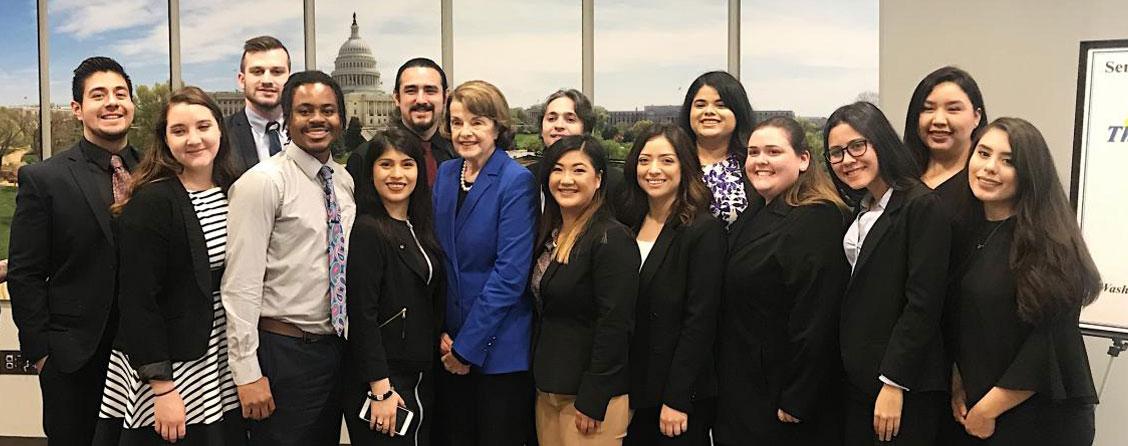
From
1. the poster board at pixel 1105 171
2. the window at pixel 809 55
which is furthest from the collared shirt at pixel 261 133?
the poster board at pixel 1105 171

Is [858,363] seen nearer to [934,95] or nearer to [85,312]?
[934,95]

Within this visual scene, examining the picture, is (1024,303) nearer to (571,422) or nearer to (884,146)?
(884,146)

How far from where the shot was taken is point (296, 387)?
2.48 meters

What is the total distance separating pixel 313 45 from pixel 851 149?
11.5 feet

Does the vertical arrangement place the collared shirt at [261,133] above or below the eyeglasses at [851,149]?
above

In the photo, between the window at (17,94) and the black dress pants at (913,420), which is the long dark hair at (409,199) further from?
the window at (17,94)

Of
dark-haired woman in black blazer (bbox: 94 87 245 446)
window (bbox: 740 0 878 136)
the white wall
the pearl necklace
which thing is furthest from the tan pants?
window (bbox: 740 0 878 136)

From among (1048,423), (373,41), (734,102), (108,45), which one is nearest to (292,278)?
(734,102)

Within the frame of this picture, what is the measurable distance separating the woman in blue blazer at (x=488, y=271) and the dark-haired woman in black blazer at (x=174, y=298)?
69 cm

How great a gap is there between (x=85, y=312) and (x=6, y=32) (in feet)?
10.00

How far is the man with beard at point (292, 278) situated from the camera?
2.36 metres

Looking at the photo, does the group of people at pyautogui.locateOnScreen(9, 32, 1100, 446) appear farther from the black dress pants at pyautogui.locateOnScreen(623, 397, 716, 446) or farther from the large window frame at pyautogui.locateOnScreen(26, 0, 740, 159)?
the large window frame at pyautogui.locateOnScreen(26, 0, 740, 159)

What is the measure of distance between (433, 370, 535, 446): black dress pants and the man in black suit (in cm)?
111

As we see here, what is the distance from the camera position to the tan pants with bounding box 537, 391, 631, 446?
2539mm
